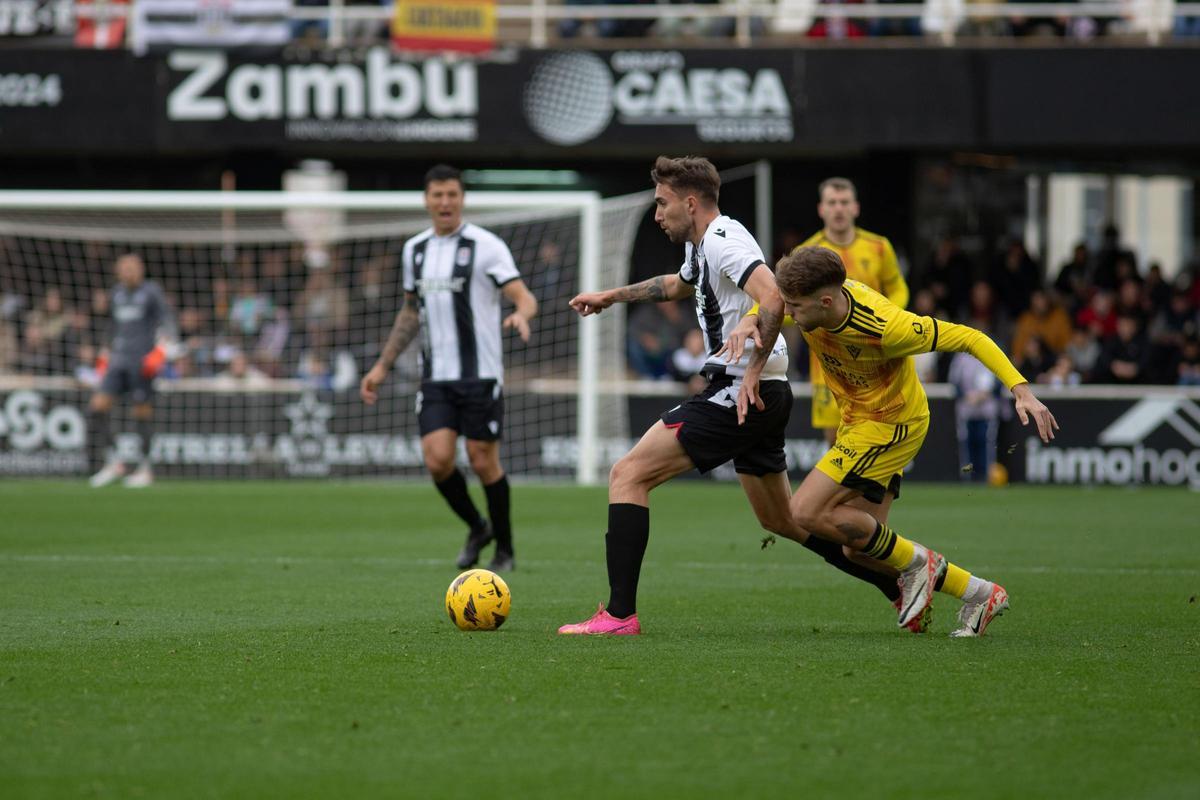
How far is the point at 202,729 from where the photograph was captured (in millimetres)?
4895

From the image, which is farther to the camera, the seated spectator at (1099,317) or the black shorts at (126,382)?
the seated spectator at (1099,317)

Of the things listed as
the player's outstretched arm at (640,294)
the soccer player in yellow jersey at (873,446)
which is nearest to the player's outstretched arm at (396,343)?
the player's outstretched arm at (640,294)

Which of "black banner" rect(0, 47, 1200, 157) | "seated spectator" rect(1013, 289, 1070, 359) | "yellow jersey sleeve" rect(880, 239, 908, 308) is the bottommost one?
"seated spectator" rect(1013, 289, 1070, 359)

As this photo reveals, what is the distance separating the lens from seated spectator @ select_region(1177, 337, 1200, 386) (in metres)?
19.7

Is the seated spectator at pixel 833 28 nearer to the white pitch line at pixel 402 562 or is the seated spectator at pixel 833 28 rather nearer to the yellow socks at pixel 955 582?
the white pitch line at pixel 402 562

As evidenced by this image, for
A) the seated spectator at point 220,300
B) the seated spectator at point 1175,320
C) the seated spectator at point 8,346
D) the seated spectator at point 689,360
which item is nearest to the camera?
the seated spectator at point 689,360

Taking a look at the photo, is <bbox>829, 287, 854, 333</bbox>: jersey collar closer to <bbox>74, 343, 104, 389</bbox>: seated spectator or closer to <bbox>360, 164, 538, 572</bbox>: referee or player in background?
<bbox>360, 164, 538, 572</bbox>: referee or player in background

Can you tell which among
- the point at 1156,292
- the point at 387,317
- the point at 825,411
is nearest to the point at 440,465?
the point at 825,411

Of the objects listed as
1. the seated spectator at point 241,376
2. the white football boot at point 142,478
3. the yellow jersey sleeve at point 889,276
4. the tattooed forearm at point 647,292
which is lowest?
the white football boot at point 142,478

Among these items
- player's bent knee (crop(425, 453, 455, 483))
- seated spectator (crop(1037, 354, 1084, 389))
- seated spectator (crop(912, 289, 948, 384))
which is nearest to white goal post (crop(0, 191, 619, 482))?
seated spectator (crop(912, 289, 948, 384))

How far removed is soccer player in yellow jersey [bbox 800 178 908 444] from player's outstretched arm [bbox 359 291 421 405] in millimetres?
2648

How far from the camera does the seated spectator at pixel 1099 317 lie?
2108 centimetres

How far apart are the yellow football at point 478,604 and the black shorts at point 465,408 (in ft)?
9.45

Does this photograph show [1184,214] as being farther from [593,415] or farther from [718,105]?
[593,415]
